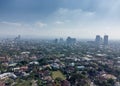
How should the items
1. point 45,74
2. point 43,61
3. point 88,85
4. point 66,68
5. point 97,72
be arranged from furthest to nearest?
1. point 43,61
2. point 66,68
3. point 97,72
4. point 45,74
5. point 88,85

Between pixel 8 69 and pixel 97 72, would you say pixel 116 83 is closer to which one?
pixel 97 72

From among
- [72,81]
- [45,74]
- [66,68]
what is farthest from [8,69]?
[72,81]

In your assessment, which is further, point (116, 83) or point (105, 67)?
point (105, 67)

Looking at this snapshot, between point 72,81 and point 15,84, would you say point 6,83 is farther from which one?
point 72,81

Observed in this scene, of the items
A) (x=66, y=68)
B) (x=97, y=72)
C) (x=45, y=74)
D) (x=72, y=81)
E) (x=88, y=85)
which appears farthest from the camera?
(x=66, y=68)

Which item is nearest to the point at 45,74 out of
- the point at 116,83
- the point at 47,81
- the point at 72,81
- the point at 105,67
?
the point at 47,81

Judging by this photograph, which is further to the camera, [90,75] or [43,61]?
[43,61]

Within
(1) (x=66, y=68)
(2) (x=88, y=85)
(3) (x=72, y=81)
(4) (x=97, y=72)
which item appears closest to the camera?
(2) (x=88, y=85)

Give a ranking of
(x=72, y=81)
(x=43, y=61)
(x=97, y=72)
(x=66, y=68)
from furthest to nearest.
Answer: (x=43, y=61)
(x=66, y=68)
(x=97, y=72)
(x=72, y=81)
